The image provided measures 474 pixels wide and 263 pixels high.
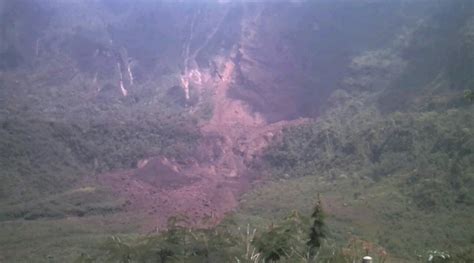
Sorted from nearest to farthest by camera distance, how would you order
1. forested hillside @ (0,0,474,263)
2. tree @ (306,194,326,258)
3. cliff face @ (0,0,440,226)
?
1. tree @ (306,194,326,258)
2. forested hillside @ (0,0,474,263)
3. cliff face @ (0,0,440,226)

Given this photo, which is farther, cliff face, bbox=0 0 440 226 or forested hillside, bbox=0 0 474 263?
cliff face, bbox=0 0 440 226

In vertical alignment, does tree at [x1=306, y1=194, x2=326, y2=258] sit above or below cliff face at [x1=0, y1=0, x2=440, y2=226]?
below

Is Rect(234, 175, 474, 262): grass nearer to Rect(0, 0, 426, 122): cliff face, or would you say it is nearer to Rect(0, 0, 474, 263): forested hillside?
Rect(0, 0, 474, 263): forested hillside

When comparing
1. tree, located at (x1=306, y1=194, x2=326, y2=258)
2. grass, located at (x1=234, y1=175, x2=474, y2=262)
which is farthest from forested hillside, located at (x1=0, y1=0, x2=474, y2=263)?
grass, located at (x1=234, y1=175, x2=474, y2=262)

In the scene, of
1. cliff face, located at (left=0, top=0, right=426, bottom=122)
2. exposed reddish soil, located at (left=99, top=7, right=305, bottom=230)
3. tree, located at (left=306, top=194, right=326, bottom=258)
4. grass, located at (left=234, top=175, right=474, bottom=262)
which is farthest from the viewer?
cliff face, located at (left=0, top=0, right=426, bottom=122)

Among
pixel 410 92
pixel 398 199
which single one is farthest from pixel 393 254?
pixel 410 92

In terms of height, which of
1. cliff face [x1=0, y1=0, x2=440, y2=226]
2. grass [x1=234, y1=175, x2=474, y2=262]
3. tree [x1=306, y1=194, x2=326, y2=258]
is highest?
cliff face [x1=0, y1=0, x2=440, y2=226]

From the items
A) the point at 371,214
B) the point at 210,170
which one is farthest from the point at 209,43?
the point at 371,214

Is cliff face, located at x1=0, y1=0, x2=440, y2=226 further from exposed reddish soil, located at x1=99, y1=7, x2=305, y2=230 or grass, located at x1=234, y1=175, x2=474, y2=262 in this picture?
grass, located at x1=234, y1=175, x2=474, y2=262

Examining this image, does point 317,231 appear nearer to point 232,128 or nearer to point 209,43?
point 232,128

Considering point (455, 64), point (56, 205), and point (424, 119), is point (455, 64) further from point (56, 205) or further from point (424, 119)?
point (56, 205)

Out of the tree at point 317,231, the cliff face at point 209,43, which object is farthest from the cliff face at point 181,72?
the tree at point 317,231

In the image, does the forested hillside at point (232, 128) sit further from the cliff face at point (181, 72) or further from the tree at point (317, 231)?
the cliff face at point (181, 72)
